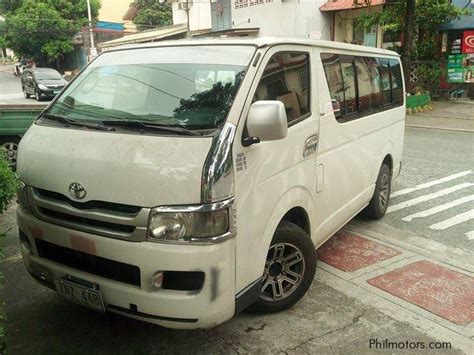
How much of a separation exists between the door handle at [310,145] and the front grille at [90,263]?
4.97 ft

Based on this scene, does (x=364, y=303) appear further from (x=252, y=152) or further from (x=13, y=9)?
(x=13, y=9)

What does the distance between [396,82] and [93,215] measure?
14.0ft

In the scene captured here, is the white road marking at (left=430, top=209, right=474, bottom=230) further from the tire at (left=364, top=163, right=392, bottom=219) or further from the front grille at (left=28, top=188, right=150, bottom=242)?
the front grille at (left=28, top=188, right=150, bottom=242)

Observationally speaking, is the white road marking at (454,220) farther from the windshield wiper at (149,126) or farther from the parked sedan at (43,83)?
the parked sedan at (43,83)

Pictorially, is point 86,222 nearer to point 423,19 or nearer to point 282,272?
point 282,272

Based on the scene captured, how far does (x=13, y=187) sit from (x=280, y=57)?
1.96m

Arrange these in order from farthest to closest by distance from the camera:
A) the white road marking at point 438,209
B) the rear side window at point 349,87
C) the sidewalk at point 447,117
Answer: the sidewalk at point 447,117
the white road marking at point 438,209
the rear side window at point 349,87

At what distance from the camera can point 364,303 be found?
3.65 metres

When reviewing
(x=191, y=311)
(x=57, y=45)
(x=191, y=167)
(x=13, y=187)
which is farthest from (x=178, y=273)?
(x=57, y=45)

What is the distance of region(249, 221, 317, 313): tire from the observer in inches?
129

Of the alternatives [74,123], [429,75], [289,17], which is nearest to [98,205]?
[74,123]

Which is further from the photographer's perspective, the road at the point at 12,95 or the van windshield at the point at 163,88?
the road at the point at 12,95

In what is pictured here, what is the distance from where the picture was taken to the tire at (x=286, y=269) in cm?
327

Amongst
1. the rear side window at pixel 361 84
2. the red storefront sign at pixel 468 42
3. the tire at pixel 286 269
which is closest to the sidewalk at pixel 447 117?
the red storefront sign at pixel 468 42
